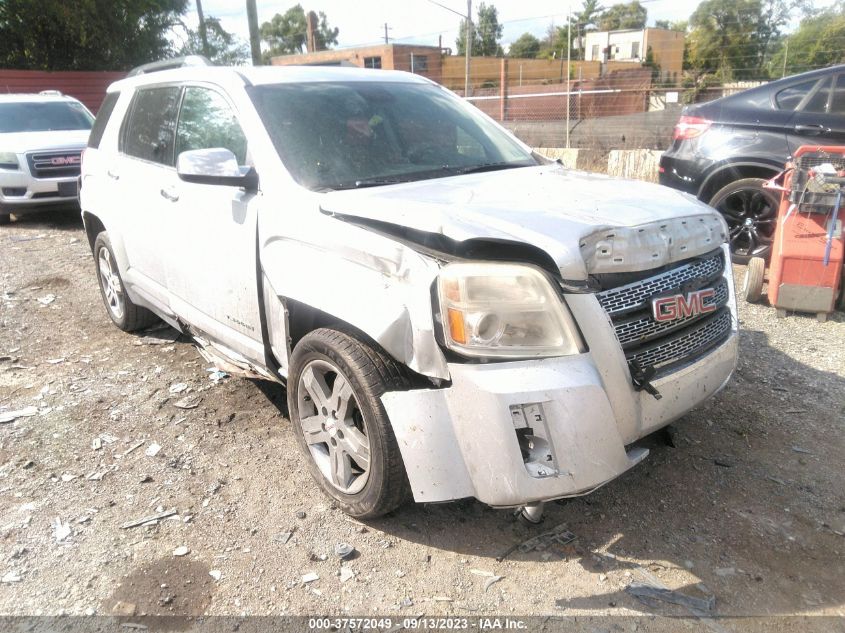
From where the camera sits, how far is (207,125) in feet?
12.2

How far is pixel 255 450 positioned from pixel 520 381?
5.93 feet

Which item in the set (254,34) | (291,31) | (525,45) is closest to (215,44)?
(254,34)

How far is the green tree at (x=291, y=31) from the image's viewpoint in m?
75.7

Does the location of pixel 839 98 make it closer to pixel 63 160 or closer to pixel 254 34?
pixel 63 160

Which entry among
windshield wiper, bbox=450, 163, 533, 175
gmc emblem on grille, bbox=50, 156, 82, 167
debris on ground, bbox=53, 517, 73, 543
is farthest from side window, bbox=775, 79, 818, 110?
gmc emblem on grille, bbox=50, 156, 82, 167

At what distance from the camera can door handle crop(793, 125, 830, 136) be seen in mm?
6000

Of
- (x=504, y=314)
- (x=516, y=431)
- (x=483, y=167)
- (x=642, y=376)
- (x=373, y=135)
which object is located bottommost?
(x=516, y=431)

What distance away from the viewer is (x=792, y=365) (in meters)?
4.33

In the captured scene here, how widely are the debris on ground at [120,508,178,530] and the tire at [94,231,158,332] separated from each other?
2.38 m

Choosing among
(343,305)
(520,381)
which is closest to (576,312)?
(520,381)

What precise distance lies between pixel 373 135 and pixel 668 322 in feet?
5.85

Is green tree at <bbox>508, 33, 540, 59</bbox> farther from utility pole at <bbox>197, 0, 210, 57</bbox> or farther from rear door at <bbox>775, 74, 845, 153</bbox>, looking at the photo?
rear door at <bbox>775, 74, 845, 153</bbox>

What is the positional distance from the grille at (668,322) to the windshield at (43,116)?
35.1 feet

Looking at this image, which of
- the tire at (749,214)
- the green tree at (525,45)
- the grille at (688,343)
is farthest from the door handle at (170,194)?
the green tree at (525,45)
